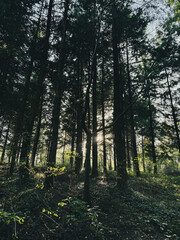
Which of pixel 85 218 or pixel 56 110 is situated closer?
pixel 85 218

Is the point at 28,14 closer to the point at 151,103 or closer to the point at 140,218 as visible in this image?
the point at 140,218

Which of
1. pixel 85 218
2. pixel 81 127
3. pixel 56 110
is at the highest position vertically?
pixel 56 110

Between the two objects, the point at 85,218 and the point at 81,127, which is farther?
the point at 81,127

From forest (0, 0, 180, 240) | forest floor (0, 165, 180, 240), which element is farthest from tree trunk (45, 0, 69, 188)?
forest floor (0, 165, 180, 240)

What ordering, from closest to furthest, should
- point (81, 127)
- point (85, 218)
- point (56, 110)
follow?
1. point (85, 218)
2. point (81, 127)
3. point (56, 110)

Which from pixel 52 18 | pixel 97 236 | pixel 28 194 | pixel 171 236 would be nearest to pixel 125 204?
pixel 171 236

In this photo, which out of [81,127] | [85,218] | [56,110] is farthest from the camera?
[56,110]

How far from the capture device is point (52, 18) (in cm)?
952

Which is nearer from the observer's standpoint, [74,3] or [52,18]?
[74,3]

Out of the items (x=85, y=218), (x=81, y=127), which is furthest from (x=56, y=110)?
(x=85, y=218)

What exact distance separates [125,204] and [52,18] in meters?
13.2

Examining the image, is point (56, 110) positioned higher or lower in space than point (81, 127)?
higher

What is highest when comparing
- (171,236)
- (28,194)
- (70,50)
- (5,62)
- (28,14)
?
(28,14)

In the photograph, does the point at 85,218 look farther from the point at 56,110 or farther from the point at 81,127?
the point at 56,110
